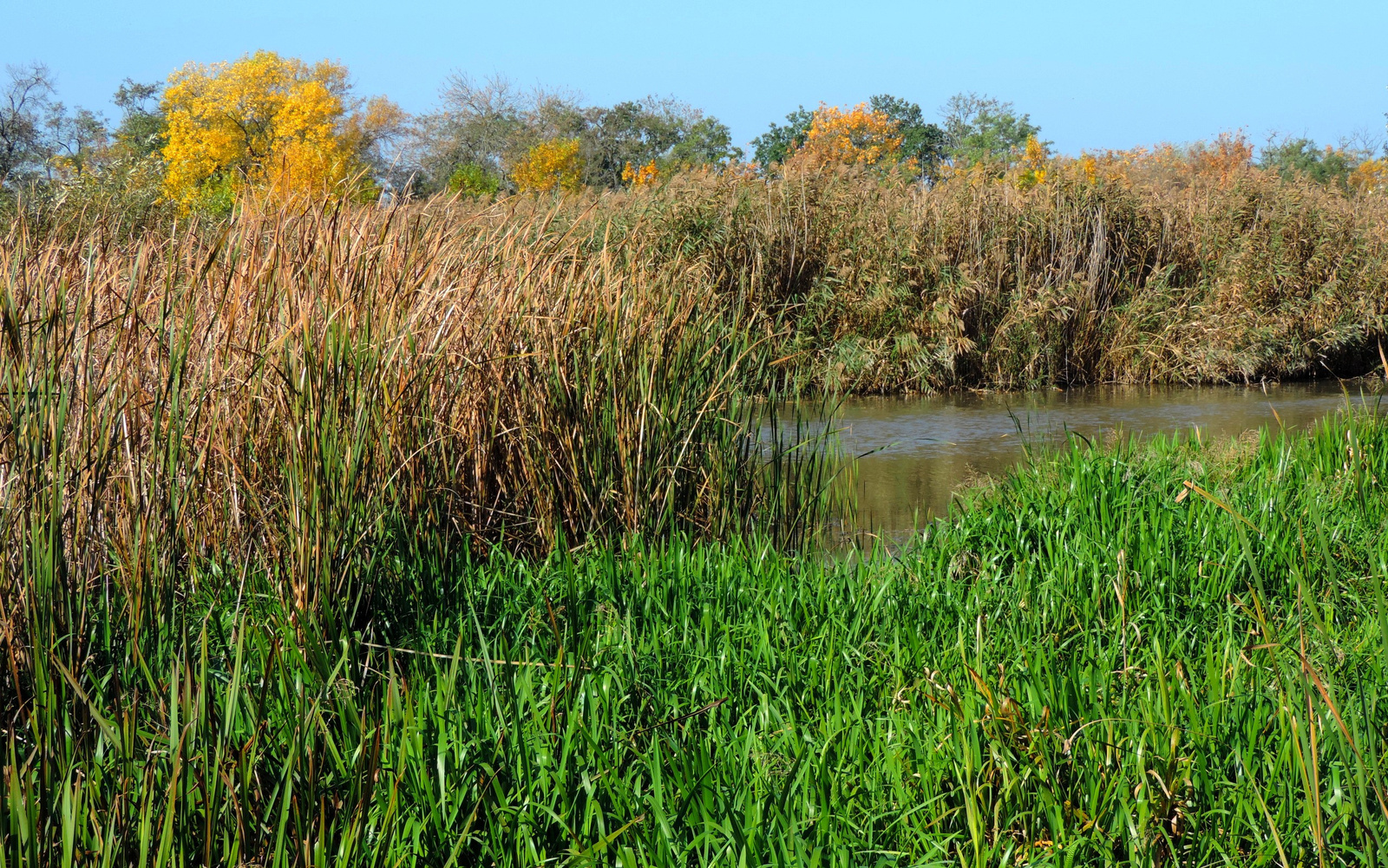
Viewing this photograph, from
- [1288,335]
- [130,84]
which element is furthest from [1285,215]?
[130,84]

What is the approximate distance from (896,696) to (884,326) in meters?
8.20

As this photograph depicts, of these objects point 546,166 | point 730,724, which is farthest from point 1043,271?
point 546,166

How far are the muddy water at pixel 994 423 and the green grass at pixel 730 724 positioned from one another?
2.26 m

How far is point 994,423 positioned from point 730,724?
6.63 meters

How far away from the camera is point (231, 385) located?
2686mm

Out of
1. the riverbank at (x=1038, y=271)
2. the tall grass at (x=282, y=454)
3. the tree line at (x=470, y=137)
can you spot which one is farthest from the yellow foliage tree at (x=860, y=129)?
the tall grass at (x=282, y=454)

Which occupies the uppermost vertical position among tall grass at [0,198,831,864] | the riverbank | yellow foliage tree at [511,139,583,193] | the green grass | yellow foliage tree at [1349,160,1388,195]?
yellow foliage tree at [511,139,583,193]

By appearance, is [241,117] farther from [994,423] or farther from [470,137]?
[994,423]

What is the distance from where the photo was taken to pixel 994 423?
8.48m

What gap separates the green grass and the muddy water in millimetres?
2259

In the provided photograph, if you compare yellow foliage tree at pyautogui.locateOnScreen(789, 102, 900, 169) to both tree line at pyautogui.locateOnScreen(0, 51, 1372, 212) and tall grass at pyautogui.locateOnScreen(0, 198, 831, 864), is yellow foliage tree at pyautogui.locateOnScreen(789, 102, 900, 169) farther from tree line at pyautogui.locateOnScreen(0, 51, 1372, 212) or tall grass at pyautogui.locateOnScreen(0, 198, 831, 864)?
tall grass at pyautogui.locateOnScreen(0, 198, 831, 864)

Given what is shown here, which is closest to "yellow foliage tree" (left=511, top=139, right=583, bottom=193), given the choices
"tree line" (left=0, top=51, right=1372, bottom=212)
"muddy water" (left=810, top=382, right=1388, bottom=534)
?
"tree line" (left=0, top=51, right=1372, bottom=212)

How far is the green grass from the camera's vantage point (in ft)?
5.48

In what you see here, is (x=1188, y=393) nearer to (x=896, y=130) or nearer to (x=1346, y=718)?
(x=1346, y=718)
